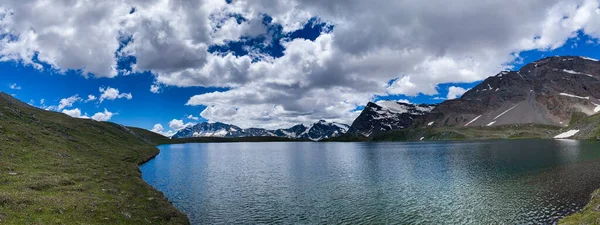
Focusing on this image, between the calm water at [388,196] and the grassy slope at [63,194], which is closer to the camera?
the grassy slope at [63,194]

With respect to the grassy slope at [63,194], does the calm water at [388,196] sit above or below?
below

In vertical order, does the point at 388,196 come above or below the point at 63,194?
below

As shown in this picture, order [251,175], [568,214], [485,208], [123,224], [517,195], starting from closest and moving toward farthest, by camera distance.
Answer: [123,224]
[568,214]
[485,208]
[517,195]
[251,175]

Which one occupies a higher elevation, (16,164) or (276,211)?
(16,164)

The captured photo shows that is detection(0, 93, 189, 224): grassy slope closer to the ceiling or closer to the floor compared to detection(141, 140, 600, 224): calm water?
closer to the ceiling

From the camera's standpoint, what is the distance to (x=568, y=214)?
4369 cm

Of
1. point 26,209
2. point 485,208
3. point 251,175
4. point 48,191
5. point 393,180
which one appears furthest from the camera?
point 251,175

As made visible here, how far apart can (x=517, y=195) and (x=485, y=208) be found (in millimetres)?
12285

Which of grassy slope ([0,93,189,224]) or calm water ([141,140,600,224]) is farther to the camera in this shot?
calm water ([141,140,600,224])

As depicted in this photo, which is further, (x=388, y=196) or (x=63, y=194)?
(x=388, y=196)

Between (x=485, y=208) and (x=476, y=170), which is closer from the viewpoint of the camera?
(x=485, y=208)

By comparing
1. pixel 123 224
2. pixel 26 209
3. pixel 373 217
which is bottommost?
pixel 373 217

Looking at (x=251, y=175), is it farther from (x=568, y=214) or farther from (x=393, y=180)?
(x=568, y=214)

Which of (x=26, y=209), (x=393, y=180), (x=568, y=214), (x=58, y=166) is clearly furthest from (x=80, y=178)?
(x=568, y=214)
